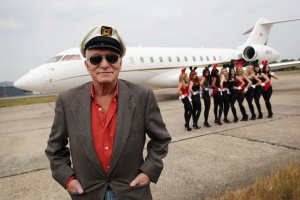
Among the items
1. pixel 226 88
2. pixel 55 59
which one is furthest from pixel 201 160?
pixel 55 59

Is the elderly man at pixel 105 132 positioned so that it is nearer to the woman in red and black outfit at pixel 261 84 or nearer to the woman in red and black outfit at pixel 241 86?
the woman in red and black outfit at pixel 241 86

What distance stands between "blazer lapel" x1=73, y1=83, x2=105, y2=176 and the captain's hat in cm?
32

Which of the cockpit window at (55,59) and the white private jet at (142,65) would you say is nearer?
the white private jet at (142,65)

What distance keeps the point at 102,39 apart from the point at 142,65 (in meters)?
12.3

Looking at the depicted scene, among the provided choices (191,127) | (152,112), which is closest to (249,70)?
(191,127)

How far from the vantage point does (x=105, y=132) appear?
1.75m

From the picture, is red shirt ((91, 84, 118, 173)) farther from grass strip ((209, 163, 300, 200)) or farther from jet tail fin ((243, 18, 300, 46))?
jet tail fin ((243, 18, 300, 46))

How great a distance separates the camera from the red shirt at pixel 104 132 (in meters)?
1.74

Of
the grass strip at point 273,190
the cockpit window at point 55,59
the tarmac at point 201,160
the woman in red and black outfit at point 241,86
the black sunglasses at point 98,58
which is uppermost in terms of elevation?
the black sunglasses at point 98,58

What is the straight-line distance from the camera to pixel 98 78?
71.6 inches

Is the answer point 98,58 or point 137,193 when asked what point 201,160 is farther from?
point 98,58

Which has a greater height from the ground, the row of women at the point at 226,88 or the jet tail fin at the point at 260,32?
the jet tail fin at the point at 260,32

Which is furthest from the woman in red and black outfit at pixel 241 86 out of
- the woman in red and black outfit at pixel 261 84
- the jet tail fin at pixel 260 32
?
the jet tail fin at pixel 260 32

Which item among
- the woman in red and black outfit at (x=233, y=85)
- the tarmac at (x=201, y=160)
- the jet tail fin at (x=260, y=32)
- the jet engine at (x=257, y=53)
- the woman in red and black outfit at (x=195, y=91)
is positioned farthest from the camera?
the jet tail fin at (x=260, y=32)
